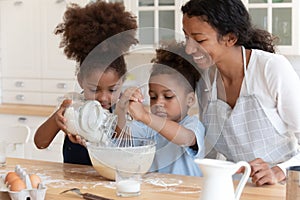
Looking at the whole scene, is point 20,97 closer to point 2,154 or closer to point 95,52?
point 2,154

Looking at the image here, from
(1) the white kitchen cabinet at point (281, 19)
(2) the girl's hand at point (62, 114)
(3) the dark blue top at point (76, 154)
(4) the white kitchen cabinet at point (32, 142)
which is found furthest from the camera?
(4) the white kitchen cabinet at point (32, 142)

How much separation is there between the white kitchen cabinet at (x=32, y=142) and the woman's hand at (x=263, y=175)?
2.01 meters

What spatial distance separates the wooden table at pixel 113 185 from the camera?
147 cm

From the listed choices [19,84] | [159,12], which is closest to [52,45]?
[19,84]

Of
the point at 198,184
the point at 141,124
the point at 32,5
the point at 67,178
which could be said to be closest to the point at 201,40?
the point at 141,124

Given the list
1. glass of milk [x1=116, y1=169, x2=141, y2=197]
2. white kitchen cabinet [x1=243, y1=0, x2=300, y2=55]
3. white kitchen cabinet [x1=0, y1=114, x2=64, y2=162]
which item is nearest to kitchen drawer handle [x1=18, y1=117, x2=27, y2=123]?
white kitchen cabinet [x1=0, y1=114, x2=64, y2=162]

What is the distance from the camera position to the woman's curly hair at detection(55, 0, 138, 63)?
1.84 meters

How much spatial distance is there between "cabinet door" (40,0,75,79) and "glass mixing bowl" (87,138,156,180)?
80.6 inches

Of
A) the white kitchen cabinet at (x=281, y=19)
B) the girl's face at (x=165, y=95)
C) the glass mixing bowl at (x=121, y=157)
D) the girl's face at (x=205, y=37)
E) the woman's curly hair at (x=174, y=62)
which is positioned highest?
the white kitchen cabinet at (x=281, y=19)

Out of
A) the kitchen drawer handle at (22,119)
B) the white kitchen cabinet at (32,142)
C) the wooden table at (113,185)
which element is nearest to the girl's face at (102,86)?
the wooden table at (113,185)

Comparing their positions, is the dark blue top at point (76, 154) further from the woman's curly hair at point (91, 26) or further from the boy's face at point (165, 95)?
the boy's face at point (165, 95)

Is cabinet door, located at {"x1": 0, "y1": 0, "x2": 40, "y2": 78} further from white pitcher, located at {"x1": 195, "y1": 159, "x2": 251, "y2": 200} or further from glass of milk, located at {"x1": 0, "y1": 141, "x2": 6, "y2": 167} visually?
white pitcher, located at {"x1": 195, "y1": 159, "x2": 251, "y2": 200}

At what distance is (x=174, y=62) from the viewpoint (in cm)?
168

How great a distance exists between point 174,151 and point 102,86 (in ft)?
0.96
